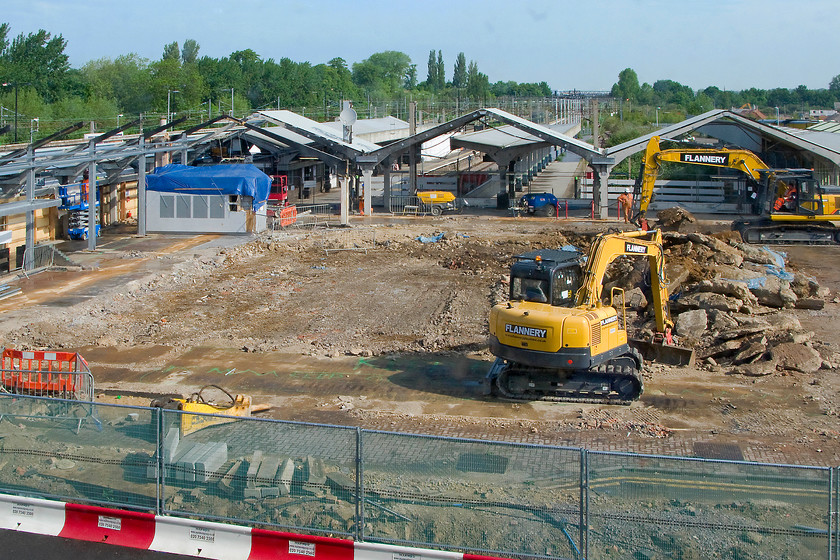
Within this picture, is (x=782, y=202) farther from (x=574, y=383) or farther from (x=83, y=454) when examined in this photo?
(x=83, y=454)

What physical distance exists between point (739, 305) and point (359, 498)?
1388 centimetres

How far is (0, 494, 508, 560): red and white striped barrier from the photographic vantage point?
29.0ft

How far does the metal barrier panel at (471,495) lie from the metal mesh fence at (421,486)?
1 cm

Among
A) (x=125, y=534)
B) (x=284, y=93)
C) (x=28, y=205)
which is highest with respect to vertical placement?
(x=284, y=93)

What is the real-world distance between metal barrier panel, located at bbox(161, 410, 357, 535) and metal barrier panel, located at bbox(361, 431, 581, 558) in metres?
0.32

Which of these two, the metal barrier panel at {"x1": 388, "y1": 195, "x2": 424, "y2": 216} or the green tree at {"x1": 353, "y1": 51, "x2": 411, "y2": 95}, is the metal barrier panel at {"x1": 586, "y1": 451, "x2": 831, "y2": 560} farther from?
the green tree at {"x1": 353, "y1": 51, "x2": 411, "y2": 95}

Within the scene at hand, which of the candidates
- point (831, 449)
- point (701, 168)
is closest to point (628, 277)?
point (831, 449)

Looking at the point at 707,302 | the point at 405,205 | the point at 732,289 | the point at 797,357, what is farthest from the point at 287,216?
the point at 797,357

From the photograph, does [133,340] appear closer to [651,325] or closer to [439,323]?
[439,323]

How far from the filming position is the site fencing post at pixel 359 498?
8.79 metres

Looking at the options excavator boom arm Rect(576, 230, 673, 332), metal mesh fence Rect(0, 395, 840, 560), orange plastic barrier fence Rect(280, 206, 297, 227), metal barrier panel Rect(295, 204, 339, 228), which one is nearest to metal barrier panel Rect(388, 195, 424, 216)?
metal barrier panel Rect(295, 204, 339, 228)

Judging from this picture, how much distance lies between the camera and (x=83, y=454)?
31.1ft

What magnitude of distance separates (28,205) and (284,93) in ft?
216

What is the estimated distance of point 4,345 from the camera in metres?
18.5
